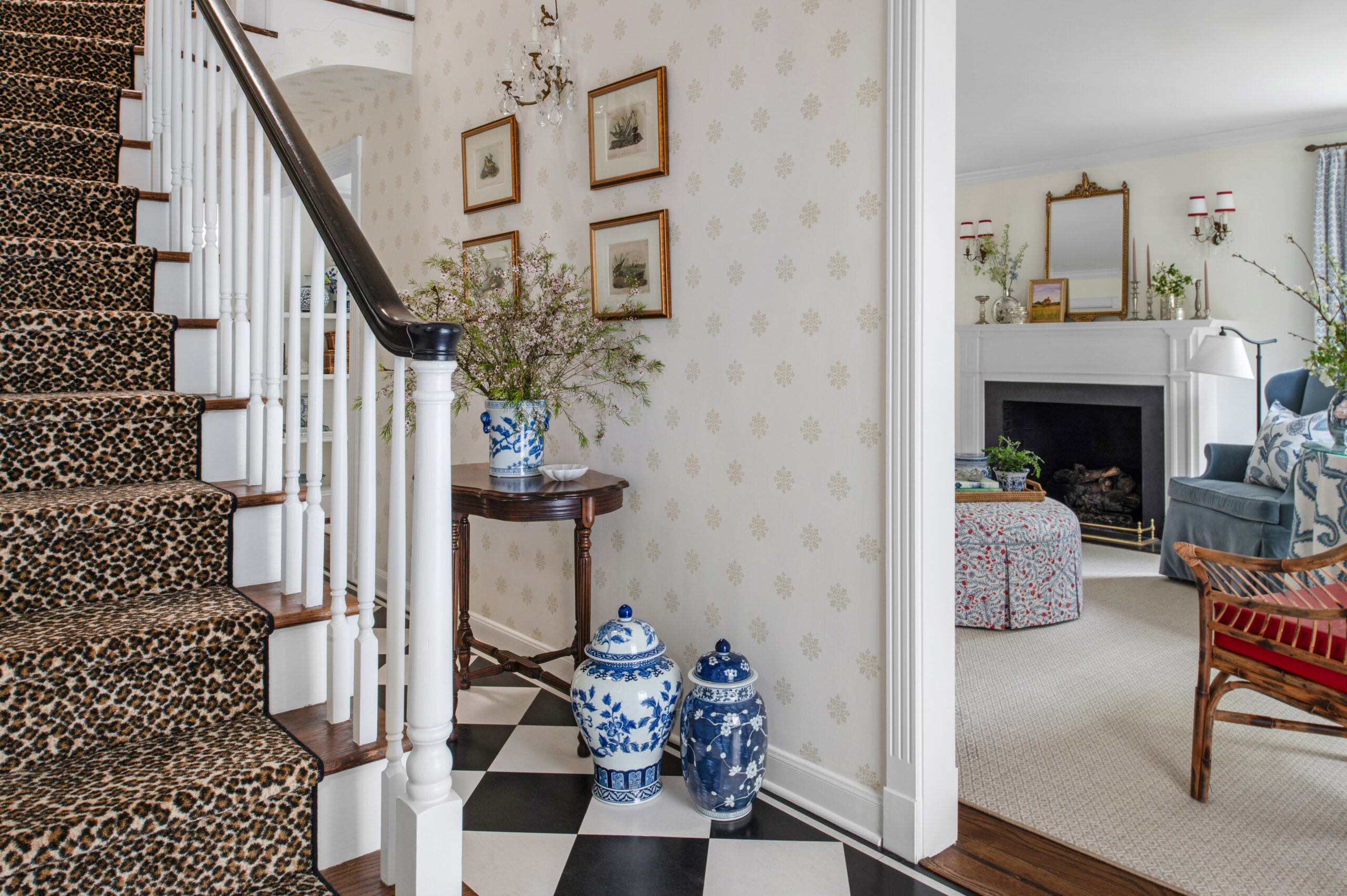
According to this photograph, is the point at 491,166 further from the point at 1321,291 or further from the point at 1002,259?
the point at 1321,291

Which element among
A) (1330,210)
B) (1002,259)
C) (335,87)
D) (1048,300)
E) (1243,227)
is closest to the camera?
(335,87)

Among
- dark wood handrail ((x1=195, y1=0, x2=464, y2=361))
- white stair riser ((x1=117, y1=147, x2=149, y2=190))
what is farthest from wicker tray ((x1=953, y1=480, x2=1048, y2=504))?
white stair riser ((x1=117, y1=147, x2=149, y2=190))

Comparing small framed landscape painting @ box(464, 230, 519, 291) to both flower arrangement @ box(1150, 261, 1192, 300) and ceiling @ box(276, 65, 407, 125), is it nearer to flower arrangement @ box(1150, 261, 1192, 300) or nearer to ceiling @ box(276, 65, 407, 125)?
ceiling @ box(276, 65, 407, 125)

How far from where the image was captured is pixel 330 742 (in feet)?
4.59

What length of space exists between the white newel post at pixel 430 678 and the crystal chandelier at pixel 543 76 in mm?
1984

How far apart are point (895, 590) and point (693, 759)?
66 cm

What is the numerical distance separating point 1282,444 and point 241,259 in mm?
4615

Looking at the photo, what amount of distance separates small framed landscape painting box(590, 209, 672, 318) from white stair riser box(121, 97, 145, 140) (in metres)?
1.37

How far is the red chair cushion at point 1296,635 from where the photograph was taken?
2.00m

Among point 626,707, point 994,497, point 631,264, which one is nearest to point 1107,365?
point 994,497

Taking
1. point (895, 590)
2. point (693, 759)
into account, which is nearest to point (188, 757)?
point (693, 759)

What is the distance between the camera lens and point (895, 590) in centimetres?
198

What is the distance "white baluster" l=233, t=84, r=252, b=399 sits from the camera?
1.80m

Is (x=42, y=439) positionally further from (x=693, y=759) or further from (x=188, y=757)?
(x=693, y=759)
